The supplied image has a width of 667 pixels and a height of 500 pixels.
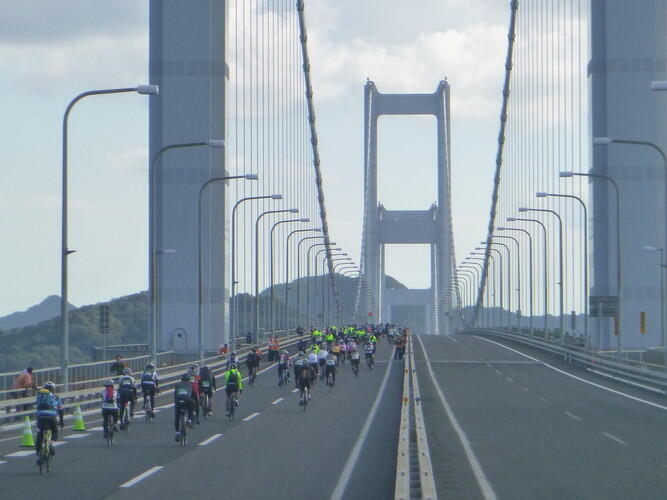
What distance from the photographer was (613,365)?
5025 centimetres

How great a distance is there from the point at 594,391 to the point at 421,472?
27.7m

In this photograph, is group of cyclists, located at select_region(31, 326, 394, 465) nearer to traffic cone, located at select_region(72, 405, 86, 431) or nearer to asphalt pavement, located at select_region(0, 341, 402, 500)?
asphalt pavement, located at select_region(0, 341, 402, 500)

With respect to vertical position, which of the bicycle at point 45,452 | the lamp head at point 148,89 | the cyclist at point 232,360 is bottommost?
the bicycle at point 45,452

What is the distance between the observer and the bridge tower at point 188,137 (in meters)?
64.3

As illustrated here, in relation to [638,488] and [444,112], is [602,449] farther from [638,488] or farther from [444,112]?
[444,112]

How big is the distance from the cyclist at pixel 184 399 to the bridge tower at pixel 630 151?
49.4 m

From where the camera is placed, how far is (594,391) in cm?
4109

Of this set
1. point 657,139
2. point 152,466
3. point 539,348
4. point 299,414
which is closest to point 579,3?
point 657,139

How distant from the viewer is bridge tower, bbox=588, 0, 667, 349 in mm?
72438

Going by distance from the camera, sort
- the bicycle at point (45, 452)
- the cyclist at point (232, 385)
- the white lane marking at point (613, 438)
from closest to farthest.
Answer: the bicycle at point (45, 452), the white lane marking at point (613, 438), the cyclist at point (232, 385)

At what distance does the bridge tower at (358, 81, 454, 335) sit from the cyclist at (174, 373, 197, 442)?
369 ft

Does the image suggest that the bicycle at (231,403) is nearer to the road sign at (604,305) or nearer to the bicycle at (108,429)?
the bicycle at (108,429)

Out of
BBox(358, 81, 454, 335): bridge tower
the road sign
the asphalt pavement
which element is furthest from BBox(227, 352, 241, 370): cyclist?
BBox(358, 81, 454, 335): bridge tower

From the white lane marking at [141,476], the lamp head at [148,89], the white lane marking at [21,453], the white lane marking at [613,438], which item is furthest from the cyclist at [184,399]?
the white lane marking at [613,438]
